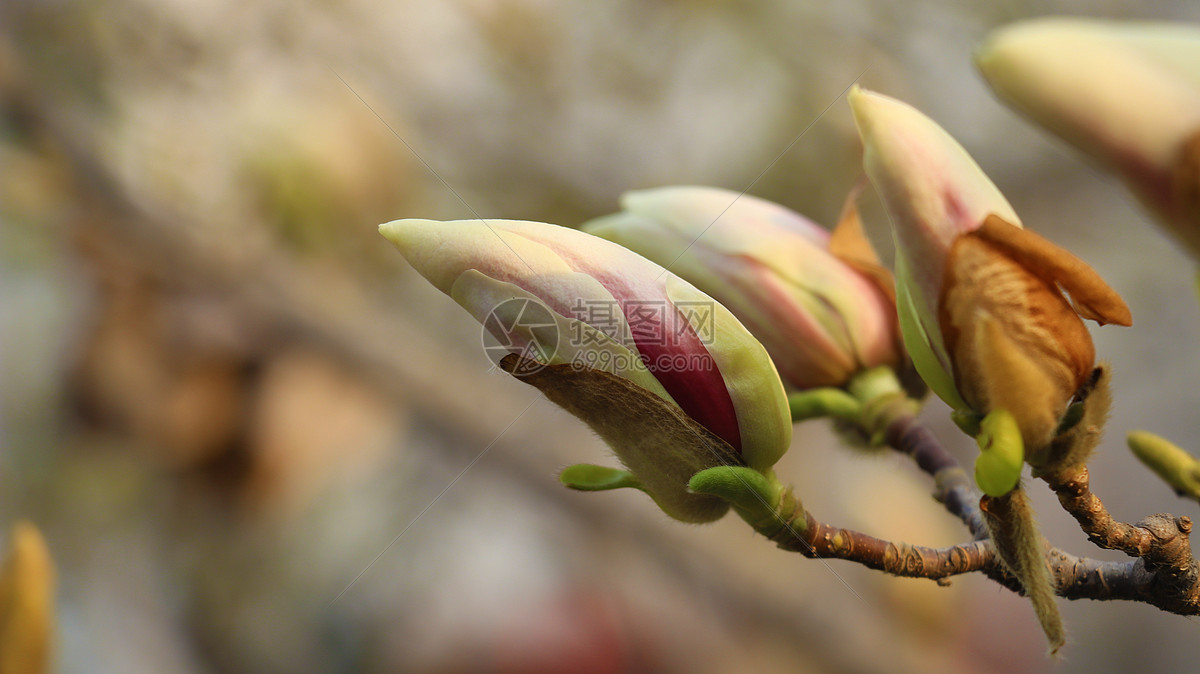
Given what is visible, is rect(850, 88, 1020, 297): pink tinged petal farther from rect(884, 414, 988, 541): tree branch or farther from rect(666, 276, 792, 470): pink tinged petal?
rect(884, 414, 988, 541): tree branch

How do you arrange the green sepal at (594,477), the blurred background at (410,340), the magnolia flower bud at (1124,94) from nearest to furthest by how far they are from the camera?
the magnolia flower bud at (1124,94) → the green sepal at (594,477) → the blurred background at (410,340)

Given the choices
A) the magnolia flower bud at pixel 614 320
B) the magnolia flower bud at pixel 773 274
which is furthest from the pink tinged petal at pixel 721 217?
the magnolia flower bud at pixel 614 320

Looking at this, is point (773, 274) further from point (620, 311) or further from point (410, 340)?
point (410, 340)

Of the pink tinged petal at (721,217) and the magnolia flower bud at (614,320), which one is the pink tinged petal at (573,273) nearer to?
the magnolia flower bud at (614,320)

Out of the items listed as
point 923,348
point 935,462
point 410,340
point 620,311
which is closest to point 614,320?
point 620,311

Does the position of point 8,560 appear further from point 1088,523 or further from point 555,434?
point 555,434
